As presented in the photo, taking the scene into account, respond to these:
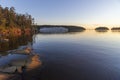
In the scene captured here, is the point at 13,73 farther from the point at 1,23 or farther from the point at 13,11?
the point at 13,11

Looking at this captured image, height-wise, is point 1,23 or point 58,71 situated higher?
point 1,23

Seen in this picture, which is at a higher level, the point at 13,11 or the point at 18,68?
the point at 13,11

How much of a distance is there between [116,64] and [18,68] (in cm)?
2589

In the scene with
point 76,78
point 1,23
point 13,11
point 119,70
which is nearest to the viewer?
point 76,78

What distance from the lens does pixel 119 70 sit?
1655 inches

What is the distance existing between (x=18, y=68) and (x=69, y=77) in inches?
447

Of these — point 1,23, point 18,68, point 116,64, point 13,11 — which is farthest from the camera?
point 13,11

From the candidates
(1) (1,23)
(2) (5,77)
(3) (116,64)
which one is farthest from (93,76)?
(1) (1,23)

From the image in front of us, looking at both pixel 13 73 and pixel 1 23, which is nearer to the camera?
pixel 13 73

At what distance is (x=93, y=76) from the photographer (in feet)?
122

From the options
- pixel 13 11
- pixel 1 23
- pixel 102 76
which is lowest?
pixel 102 76

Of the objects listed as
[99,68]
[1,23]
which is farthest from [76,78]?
[1,23]

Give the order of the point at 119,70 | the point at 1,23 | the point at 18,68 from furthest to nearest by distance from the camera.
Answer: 1. the point at 1,23
2. the point at 119,70
3. the point at 18,68

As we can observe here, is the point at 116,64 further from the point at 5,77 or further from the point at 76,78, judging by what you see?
the point at 5,77
